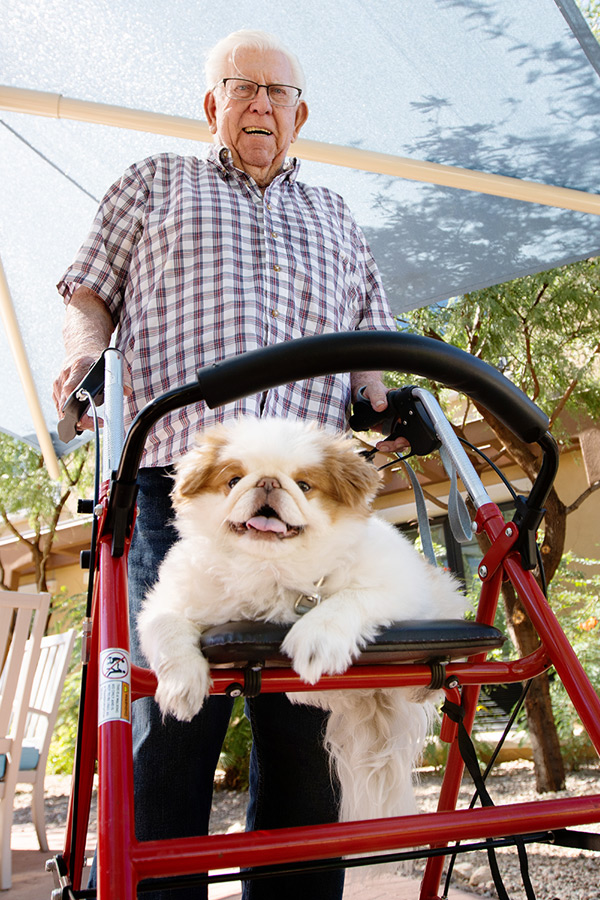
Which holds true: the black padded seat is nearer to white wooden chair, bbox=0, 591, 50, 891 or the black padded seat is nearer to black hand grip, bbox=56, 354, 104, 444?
black hand grip, bbox=56, 354, 104, 444

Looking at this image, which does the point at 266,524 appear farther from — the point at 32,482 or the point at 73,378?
the point at 32,482

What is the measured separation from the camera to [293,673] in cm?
118

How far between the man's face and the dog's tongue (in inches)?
50.7

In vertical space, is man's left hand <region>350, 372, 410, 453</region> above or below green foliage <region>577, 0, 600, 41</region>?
below

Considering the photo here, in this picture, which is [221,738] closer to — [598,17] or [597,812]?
[597,812]

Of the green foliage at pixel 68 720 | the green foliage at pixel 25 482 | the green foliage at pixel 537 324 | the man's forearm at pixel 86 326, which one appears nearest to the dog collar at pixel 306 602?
the man's forearm at pixel 86 326

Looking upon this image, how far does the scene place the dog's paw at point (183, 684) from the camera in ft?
3.76

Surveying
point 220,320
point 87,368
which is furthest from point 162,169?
point 87,368

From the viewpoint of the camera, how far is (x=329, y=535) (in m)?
1.46

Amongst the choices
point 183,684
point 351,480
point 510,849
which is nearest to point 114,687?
point 183,684

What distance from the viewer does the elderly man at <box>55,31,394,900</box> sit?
5.85ft

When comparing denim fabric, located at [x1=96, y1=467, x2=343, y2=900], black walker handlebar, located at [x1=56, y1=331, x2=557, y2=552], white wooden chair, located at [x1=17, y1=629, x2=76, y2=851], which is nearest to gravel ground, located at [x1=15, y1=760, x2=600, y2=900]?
denim fabric, located at [x1=96, y1=467, x2=343, y2=900]

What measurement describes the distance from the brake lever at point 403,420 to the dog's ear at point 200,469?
439mm

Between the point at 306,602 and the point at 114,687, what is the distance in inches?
19.3
